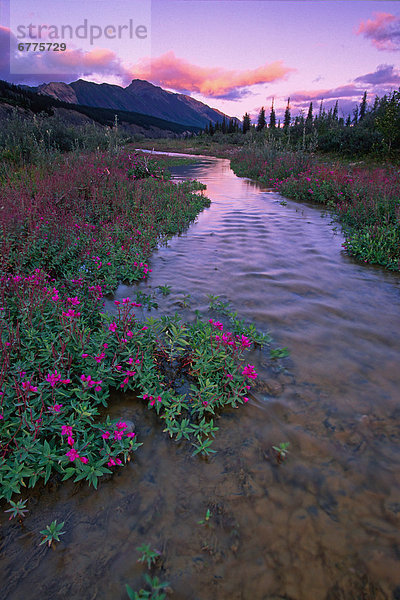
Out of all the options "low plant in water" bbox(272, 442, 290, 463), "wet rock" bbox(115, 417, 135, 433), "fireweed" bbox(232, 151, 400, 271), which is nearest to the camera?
"low plant in water" bbox(272, 442, 290, 463)

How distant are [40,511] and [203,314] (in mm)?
3080

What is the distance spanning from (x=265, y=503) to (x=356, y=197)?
10.7 metres

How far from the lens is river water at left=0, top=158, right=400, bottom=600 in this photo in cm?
185

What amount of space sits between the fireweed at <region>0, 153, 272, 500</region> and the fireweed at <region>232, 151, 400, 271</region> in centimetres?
480

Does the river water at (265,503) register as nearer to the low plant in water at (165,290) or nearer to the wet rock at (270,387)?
the wet rock at (270,387)

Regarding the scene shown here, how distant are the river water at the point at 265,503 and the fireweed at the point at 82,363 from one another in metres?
0.20

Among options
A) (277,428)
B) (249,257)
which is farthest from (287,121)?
(277,428)

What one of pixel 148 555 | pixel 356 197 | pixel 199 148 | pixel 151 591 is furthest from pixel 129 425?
pixel 199 148

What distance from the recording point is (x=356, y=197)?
34.2ft

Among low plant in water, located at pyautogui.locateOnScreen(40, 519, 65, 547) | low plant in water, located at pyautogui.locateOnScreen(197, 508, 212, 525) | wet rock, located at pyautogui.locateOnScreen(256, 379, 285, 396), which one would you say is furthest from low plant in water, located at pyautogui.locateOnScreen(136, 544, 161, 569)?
wet rock, located at pyautogui.locateOnScreen(256, 379, 285, 396)

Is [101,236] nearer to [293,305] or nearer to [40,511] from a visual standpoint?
[293,305]

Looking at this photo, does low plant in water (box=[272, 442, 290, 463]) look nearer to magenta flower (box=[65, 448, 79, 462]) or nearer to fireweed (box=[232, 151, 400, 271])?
magenta flower (box=[65, 448, 79, 462])

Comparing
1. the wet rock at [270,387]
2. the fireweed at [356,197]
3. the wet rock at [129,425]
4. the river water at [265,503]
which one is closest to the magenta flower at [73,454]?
the river water at [265,503]

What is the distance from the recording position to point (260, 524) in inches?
83.7
